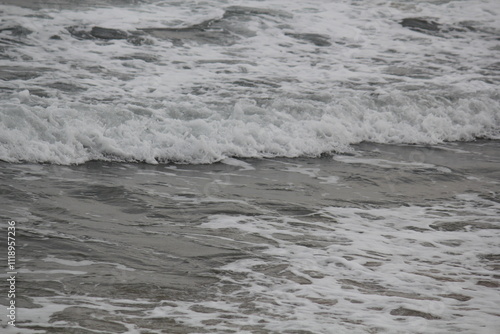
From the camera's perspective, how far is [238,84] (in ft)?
32.8

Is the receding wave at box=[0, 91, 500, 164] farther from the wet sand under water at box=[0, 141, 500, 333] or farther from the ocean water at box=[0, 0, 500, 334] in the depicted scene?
the wet sand under water at box=[0, 141, 500, 333]

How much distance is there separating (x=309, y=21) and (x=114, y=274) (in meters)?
10.1

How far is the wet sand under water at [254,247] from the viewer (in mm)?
4016

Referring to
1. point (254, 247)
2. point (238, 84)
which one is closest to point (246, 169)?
point (254, 247)

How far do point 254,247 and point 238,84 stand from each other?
516 centimetres

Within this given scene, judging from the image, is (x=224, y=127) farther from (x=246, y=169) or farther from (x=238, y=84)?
(x=238, y=84)

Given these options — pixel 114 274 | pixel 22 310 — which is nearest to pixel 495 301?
pixel 114 274

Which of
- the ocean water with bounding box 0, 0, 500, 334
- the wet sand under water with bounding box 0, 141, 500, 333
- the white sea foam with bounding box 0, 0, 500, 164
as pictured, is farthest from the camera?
the white sea foam with bounding box 0, 0, 500, 164

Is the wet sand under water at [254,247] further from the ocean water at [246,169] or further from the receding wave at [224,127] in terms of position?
the receding wave at [224,127]

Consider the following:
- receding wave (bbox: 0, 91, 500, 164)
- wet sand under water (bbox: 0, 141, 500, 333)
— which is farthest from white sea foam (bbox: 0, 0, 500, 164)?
wet sand under water (bbox: 0, 141, 500, 333)

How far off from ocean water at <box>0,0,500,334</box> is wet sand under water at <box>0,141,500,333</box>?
20 mm

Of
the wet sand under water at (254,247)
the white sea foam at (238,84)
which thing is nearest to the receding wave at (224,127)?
the white sea foam at (238,84)

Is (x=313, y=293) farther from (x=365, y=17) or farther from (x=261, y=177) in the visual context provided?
(x=365, y=17)

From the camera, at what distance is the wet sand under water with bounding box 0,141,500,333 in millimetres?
4016
